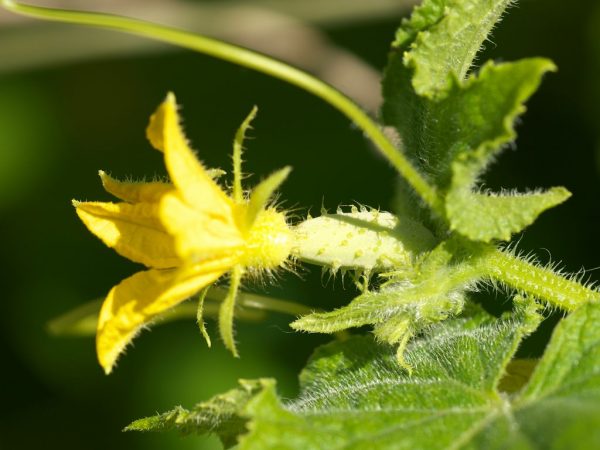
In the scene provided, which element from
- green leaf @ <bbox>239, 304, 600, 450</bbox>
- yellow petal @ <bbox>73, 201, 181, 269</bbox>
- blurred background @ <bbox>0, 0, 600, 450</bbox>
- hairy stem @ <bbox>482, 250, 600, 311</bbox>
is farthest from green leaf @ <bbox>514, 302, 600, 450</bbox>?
blurred background @ <bbox>0, 0, 600, 450</bbox>

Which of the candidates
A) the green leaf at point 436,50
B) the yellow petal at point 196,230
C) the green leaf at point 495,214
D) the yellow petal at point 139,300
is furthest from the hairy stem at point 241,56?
the yellow petal at point 139,300

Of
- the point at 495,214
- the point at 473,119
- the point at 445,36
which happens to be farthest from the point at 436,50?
the point at 495,214

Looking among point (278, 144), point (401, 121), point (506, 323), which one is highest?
point (278, 144)

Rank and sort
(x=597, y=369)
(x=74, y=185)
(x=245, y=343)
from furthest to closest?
1. (x=74, y=185)
2. (x=245, y=343)
3. (x=597, y=369)

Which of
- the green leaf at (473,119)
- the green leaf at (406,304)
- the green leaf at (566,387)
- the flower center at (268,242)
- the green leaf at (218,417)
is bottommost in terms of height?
the green leaf at (218,417)

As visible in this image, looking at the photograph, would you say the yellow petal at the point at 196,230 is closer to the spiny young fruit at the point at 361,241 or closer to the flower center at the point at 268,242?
the flower center at the point at 268,242

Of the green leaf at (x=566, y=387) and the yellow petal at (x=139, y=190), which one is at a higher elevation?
the yellow petal at (x=139, y=190)

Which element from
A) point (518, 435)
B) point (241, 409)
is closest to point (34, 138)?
point (241, 409)

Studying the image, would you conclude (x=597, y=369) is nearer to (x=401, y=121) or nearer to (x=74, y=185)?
(x=401, y=121)
